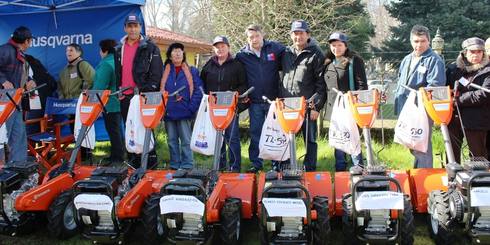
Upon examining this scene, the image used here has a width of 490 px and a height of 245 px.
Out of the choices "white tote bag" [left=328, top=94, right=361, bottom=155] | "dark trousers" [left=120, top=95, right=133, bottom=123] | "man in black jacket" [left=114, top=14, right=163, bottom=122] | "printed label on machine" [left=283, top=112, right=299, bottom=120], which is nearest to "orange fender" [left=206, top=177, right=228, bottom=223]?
"printed label on machine" [left=283, top=112, right=299, bottom=120]

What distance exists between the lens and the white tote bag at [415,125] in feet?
15.5

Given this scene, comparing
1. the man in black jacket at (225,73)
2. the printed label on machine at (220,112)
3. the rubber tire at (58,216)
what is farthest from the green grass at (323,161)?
the man in black jacket at (225,73)

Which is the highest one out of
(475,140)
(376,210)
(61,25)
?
(61,25)

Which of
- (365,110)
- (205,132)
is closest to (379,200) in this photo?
(365,110)

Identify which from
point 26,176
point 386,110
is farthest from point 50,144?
point 386,110

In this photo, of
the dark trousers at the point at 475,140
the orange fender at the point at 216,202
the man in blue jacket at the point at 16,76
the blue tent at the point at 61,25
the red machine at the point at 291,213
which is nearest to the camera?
the red machine at the point at 291,213

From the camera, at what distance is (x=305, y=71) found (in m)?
5.55

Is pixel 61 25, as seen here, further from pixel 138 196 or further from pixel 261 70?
pixel 138 196

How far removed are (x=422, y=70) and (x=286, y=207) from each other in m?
2.44

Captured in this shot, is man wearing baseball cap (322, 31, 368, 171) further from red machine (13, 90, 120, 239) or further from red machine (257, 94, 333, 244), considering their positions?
red machine (13, 90, 120, 239)

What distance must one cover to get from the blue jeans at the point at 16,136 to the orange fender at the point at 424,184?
4525 mm

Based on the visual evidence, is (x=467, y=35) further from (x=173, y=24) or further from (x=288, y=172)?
(x=173, y=24)

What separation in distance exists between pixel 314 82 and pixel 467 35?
11856 mm

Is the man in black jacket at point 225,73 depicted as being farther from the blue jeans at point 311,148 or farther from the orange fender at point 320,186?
the orange fender at point 320,186
